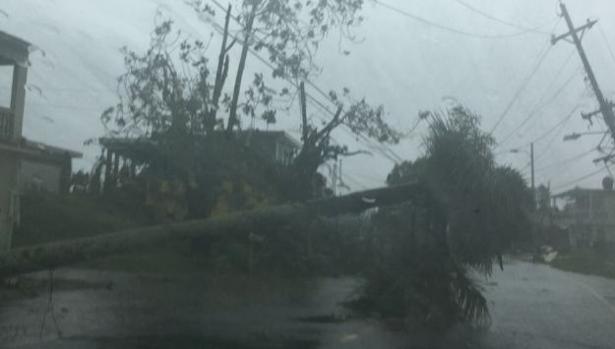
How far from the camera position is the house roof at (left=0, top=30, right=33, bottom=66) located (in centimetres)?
2073

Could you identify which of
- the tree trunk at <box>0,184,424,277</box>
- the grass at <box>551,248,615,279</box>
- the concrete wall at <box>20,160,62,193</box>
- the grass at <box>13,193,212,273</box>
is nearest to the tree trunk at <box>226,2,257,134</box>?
the grass at <box>13,193,212,273</box>

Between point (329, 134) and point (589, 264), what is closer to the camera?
point (329, 134)

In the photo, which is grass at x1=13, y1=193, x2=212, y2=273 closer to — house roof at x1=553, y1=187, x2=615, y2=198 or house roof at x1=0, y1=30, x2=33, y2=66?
house roof at x1=0, y1=30, x2=33, y2=66

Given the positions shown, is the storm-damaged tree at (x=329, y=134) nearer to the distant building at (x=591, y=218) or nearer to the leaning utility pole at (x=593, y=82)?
the leaning utility pole at (x=593, y=82)

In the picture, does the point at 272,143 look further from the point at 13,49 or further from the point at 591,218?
the point at 591,218

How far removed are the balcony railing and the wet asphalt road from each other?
3787 mm

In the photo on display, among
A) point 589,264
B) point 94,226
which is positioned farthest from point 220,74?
point 589,264

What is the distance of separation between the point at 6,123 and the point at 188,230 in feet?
38.6

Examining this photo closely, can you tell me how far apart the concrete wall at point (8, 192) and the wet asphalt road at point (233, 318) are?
208 centimetres

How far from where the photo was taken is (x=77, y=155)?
140 ft

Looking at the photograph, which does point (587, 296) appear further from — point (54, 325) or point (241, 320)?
point (54, 325)

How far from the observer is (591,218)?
64.0 metres

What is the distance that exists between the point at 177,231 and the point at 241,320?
2412 mm

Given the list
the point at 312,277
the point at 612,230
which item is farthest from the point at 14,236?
the point at 612,230
